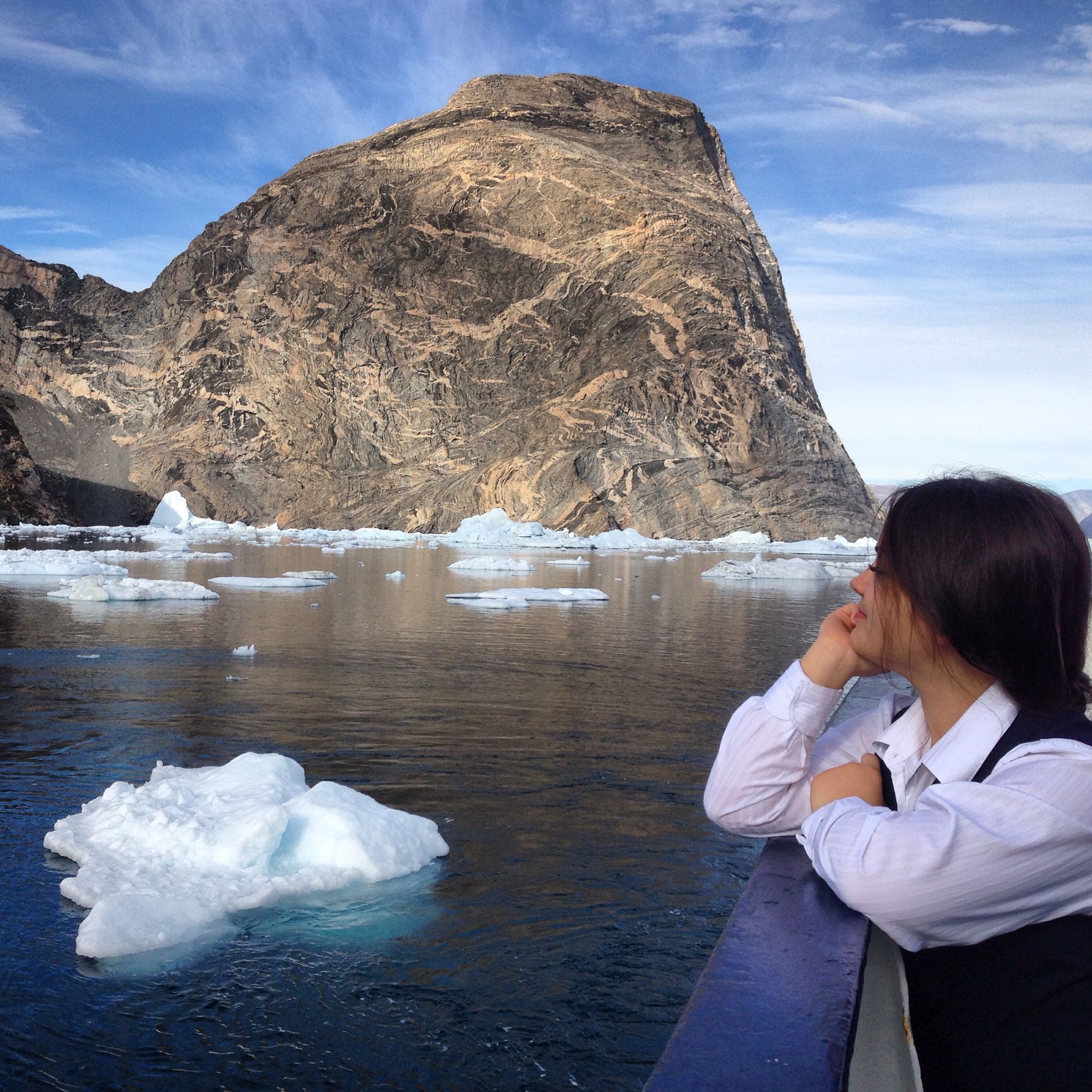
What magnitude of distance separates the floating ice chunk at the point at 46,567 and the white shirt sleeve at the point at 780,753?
55.2 feet

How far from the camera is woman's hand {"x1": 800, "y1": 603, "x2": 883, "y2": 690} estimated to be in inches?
67.4

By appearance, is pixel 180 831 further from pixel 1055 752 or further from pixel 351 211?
pixel 351 211

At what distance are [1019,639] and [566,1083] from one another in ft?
6.31

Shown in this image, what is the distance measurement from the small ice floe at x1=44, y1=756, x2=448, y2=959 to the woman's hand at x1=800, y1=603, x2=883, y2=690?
256 cm

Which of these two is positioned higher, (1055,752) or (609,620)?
(1055,752)

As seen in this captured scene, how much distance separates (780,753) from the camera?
6.12 ft

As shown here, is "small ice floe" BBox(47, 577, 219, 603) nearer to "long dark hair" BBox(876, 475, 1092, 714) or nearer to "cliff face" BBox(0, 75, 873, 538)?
"long dark hair" BBox(876, 475, 1092, 714)

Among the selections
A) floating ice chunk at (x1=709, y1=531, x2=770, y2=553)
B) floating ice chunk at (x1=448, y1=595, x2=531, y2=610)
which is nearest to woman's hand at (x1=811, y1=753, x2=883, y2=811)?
floating ice chunk at (x1=448, y1=595, x2=531, y2=610)

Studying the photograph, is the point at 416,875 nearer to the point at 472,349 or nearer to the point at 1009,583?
the point at 1009,583

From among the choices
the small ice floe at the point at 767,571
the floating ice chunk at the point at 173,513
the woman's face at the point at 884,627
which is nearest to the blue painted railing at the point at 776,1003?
the woman's face at the point at 884,627

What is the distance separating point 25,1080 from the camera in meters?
2.63

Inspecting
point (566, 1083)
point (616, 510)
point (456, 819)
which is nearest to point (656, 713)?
point (456, 819)

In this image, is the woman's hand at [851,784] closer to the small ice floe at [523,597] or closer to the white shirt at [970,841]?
the white shirt at [970,841]

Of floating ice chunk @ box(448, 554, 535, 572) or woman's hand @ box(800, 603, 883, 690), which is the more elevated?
woman's hand @ box(800, 603, 883, 690)
